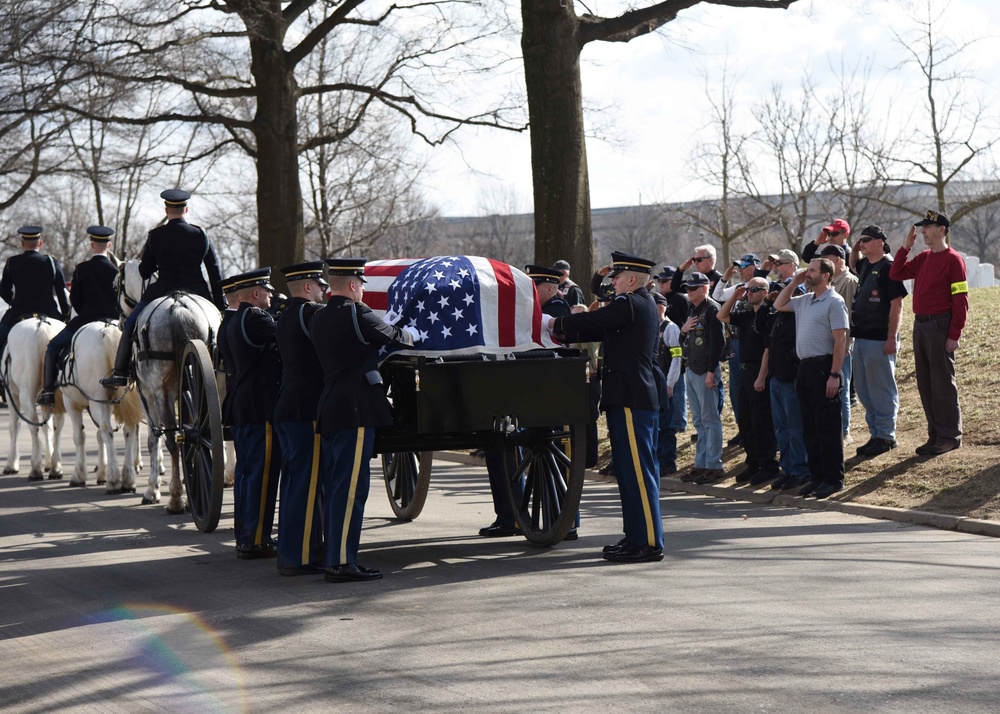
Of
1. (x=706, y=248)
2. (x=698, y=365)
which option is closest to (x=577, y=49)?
(x=706, y=248)

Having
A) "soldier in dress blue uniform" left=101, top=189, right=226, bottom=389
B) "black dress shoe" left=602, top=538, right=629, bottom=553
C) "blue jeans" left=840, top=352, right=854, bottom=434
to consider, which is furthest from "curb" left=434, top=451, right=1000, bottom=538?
"soldier in dress blue uniform" left=101, top=189, right=226, bottom=389

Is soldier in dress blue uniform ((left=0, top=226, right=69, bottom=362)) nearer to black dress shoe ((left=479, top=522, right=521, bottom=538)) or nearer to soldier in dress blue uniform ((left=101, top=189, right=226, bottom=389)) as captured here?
soldier in dress blue uniform ((left=101, top=189, right=226, bottom=389))

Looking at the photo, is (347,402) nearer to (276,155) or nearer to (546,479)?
(546,479)

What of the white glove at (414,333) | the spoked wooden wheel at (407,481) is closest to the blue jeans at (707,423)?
the spoked wooden wheel at (407,481)

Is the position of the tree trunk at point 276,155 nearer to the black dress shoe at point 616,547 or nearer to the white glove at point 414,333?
the white glove at point 414,333

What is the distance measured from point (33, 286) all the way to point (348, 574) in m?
8.61

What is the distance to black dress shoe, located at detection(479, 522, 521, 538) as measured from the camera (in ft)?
31.6

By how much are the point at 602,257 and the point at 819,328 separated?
84.6 metres

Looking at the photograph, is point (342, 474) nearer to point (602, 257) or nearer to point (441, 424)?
point (441, 424)

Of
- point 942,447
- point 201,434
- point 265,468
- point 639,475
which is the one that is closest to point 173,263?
point 201,434

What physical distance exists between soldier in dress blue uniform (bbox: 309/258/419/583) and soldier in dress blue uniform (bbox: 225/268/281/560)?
3.63ft

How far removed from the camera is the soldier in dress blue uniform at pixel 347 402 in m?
7.86

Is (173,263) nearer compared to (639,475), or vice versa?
(639,475)

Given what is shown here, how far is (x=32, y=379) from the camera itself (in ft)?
48.0
